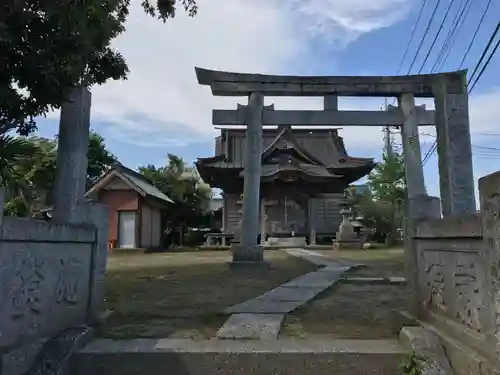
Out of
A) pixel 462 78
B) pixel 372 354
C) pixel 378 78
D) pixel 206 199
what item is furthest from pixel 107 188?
pixel 372 354

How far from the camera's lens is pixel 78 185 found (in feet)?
13.5

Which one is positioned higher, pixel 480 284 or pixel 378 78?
pixel 378 78

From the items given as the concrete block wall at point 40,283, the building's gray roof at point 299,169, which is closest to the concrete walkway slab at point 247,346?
the concrete block wall at point 40,283

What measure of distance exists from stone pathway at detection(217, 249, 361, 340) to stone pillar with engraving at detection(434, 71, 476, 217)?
102 inches

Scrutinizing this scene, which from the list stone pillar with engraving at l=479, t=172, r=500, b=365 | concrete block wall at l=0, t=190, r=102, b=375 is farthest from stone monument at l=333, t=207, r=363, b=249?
stone pillar with engraving at l=479, t=172, r=500, b=365

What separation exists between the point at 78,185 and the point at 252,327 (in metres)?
2.14

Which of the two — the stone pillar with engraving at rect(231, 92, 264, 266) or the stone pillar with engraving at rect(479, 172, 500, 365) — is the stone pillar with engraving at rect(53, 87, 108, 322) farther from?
the stone pillar with engraving at rect(231, 92, 264, 266)

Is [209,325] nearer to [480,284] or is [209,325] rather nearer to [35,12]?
[480,284]

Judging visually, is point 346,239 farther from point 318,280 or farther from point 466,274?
point 466,274

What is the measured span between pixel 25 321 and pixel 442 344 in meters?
3.08

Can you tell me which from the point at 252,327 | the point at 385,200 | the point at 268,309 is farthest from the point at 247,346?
the point at 385,200

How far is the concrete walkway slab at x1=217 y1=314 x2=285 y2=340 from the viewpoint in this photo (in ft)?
11.5

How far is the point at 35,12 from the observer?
12.5 ft

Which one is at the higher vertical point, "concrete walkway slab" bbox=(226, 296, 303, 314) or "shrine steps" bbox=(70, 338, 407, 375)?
"concrete walkway slab" bbox=(226, 296, 303, 314)
